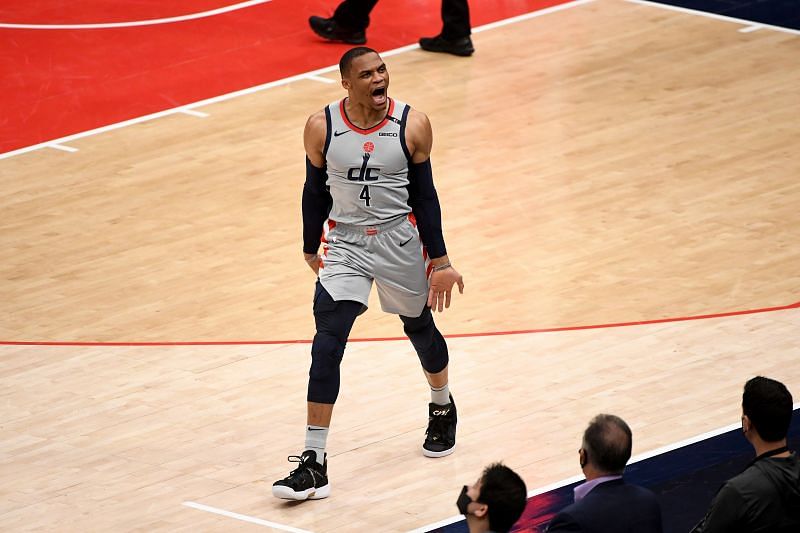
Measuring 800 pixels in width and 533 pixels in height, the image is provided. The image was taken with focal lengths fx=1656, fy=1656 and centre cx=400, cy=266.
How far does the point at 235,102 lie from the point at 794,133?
14.9 ft

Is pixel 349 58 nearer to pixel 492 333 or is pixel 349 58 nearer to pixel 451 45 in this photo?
pixel 492 333

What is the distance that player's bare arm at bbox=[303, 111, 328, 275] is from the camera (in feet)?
23.7

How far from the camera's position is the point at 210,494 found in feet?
23.8

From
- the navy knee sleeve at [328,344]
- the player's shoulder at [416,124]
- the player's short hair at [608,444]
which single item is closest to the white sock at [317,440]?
the navy knee sleeve at [328,344]

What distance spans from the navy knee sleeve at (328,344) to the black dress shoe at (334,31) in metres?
8.25

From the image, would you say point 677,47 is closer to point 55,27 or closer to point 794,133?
point 794,133

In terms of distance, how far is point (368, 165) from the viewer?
7141mm

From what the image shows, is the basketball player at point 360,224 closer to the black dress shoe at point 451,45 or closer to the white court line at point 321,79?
the white court line at point 321,79

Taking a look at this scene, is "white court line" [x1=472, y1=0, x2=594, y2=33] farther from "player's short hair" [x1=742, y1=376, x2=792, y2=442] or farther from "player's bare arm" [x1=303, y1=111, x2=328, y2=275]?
"player's short hair" [x1=742, y1=376, x2=792, y2=442]

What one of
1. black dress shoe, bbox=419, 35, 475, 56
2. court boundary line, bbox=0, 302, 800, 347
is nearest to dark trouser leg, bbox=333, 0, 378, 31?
black dress shoe, bbox=419, 35, 475, 56

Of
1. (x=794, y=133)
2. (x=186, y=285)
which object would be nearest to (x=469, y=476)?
(x=186, y=285)

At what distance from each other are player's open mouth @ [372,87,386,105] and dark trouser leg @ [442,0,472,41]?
7505 millimetres

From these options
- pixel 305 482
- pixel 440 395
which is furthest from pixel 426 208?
pixel 305 482

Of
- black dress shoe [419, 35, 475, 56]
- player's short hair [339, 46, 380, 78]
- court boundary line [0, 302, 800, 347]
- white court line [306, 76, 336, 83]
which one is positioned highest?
player's short hair [339, 46, 380, 78]
